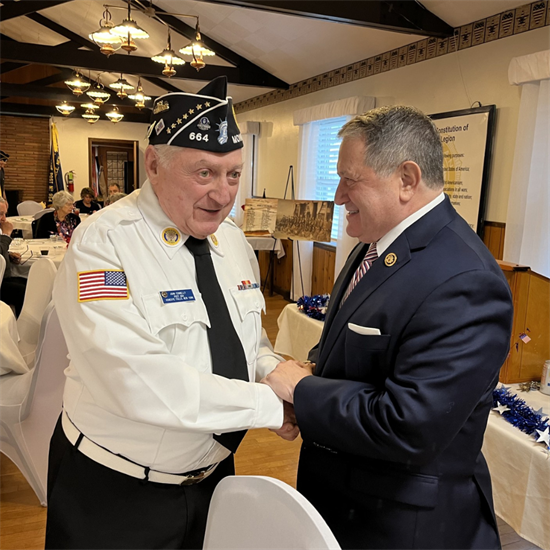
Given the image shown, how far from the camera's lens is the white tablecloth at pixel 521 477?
1.73 m

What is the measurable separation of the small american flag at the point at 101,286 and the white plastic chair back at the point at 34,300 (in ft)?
5.32

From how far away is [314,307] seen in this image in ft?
11.0

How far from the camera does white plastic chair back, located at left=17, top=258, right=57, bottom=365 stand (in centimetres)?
262

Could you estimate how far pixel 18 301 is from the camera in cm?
496

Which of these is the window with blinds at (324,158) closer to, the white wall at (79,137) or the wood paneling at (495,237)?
the wood paneling at (495,237)

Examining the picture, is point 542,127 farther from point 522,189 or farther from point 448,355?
point 448,355

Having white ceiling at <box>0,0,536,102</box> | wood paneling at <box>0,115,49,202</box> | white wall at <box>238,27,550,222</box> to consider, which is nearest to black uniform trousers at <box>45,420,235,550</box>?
white wall at <box>238,27,550,222</box>

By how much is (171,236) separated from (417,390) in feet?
2.20

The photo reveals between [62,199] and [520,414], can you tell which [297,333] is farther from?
[62,199]

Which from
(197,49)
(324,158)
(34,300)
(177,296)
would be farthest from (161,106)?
(324,158)

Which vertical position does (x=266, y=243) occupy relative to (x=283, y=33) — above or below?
below

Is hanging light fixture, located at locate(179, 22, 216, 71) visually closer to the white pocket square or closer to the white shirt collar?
the white shirt collar

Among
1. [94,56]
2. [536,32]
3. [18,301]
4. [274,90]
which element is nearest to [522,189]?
[536,32]

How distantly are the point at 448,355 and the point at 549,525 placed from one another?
1175mm
